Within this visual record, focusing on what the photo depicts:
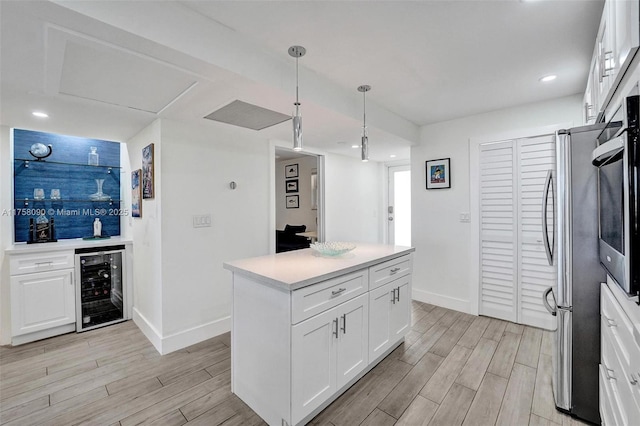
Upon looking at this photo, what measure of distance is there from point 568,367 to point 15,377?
3.85 meters

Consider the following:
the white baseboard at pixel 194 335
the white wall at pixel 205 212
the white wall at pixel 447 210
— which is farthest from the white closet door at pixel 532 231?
the white baseboard at pixel 194 335

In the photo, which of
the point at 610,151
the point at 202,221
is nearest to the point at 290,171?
the point at 202,221

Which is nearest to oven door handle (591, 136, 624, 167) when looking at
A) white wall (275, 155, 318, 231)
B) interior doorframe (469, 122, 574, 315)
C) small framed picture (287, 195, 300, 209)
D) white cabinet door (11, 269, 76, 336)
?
interior doorframe (469, 122, 574, 315)

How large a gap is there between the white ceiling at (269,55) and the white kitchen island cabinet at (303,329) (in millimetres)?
1290

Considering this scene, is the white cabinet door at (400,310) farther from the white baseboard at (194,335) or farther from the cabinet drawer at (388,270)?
the white baseboard at (194,335)

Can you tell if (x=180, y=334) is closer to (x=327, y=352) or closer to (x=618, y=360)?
(x=327, y=352)

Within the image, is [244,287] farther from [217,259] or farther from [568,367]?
[568,367]

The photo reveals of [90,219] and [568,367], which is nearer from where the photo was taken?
[568,367]

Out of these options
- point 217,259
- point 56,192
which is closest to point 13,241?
point 56,192

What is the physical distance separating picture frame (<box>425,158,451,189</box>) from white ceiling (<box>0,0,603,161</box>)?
3.07 feet

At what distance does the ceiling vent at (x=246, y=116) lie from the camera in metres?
2.34

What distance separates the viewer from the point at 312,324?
5.39ft

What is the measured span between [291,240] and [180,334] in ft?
8.31

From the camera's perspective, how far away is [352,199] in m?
4.88
